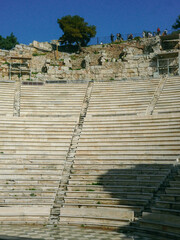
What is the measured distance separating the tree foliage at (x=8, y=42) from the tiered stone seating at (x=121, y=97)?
23.7 metres

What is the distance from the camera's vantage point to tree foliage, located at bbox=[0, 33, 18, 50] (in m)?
41.6

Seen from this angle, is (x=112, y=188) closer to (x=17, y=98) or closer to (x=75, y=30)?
(x=17, y=98)

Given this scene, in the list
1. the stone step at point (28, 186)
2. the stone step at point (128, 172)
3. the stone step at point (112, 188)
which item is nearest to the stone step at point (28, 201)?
the stone step at point (28, 186)

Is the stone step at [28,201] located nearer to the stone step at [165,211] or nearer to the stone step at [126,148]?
the stone step at [126,148]

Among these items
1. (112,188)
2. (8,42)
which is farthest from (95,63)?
(8,42)

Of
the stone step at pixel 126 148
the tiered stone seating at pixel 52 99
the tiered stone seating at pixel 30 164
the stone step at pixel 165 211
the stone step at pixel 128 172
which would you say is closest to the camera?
the stone step at pixel 165 211

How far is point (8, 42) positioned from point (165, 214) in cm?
3760

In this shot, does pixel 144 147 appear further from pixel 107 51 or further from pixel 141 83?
pixel 107 51

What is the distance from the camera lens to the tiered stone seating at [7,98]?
18.4 meters

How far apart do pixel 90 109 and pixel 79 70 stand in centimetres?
825

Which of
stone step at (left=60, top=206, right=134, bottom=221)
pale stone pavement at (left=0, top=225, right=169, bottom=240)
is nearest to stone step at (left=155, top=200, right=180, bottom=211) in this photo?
stone step at (left=60, top=206, right=134, bottom=221)

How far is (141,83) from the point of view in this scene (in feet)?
69.4

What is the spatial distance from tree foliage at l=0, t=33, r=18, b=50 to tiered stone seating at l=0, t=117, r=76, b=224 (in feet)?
88.6

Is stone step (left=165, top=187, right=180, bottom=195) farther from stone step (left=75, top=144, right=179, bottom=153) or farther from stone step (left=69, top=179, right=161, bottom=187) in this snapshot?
stone step (left=75, top=144, right=179, bottom=153)
